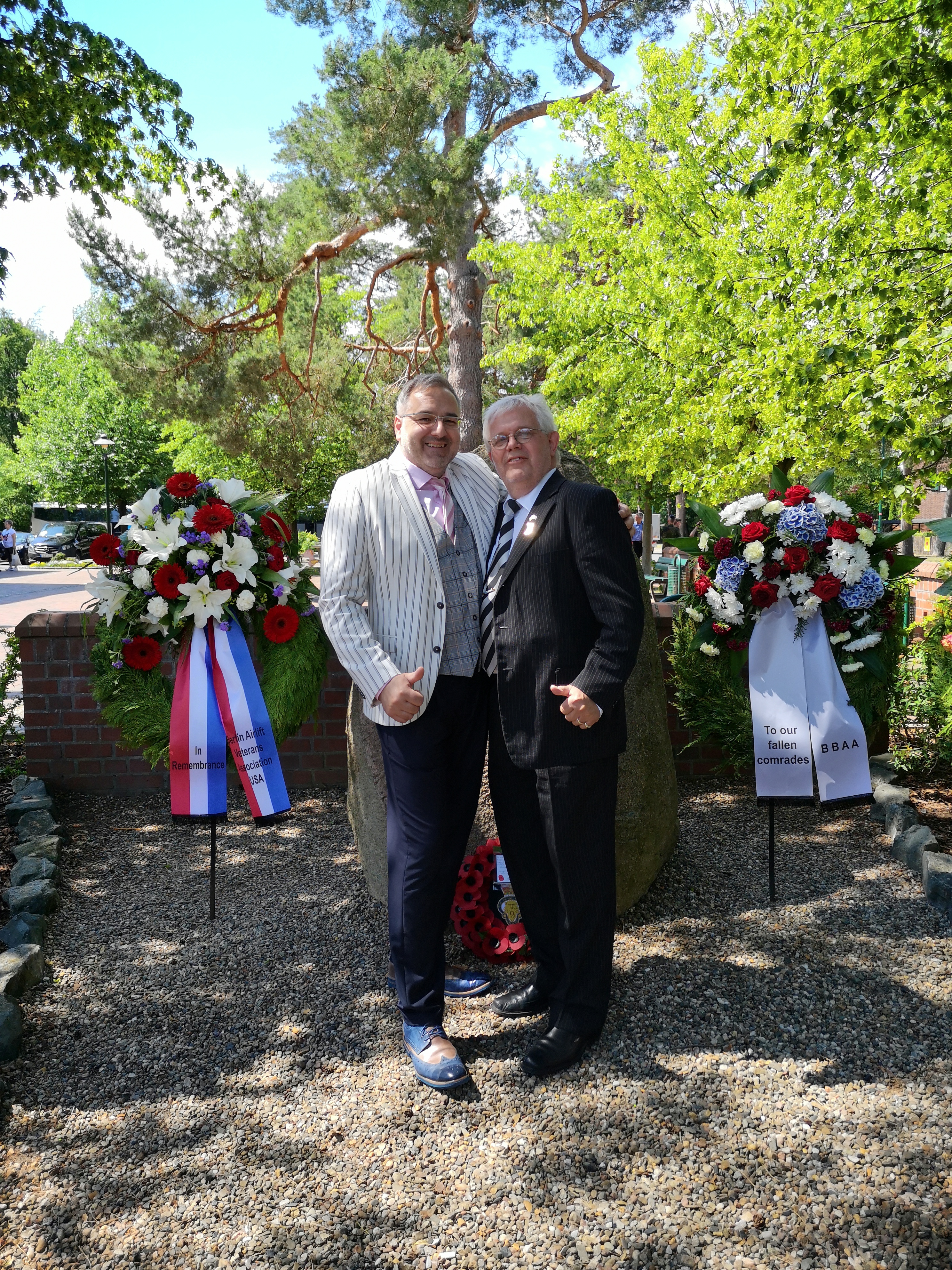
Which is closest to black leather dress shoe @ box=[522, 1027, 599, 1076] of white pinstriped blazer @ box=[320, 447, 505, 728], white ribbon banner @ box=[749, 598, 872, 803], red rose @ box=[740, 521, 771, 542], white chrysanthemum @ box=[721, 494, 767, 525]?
white pinstriped blazer @ box=[320, 447, 505, 728]

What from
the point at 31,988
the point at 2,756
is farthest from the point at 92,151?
the point at 31,988

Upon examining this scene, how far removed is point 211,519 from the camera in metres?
4.00

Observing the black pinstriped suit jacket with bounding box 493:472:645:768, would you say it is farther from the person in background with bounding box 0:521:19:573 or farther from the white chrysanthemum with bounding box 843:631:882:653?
the person in background with bounding box 0:521:19:573

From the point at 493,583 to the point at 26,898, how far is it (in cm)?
275

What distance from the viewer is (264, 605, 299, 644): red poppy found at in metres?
4.18

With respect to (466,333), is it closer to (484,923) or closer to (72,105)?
(72,105)

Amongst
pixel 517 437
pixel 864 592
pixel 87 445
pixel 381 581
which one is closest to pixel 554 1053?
pixel 381 581

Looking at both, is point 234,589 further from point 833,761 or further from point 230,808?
point 833,761

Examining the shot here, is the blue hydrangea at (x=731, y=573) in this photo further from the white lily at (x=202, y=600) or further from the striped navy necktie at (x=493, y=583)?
the white lily at (x=202, y=600)

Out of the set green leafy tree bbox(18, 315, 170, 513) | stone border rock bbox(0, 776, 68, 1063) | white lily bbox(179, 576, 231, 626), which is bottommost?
stone border rock bbox(0, 776, 68, 1063)

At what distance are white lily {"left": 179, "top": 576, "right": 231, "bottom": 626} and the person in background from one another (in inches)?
1257

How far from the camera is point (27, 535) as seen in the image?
39.9 m

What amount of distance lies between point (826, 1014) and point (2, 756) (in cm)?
569

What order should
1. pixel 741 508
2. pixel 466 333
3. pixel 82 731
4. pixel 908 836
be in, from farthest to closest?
1. pixel 466 333
2. pixel 82 731
3. pixel 908 836
4. pixel 741 508
